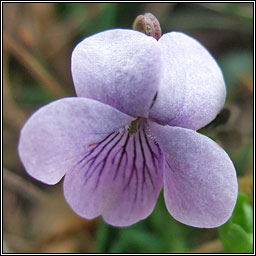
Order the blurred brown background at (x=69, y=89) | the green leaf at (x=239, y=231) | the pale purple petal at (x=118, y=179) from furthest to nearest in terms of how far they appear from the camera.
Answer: the blurred brown background at (x=69, y=89) < the green leaf at (x=239, y=231) < the pale purple petal at (x=118, y=179)

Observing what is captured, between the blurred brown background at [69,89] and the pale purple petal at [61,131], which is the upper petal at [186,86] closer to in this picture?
the pale purple petal at [61,131]

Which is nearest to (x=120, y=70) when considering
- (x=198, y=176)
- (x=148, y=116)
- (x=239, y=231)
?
(x=148, y=116)

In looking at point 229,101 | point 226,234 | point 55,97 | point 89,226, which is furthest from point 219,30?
point 226,234

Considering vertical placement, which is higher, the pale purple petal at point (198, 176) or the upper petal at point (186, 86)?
the upper petal at point (186, 86)

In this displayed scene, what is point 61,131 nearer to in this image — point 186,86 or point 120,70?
point 120,70

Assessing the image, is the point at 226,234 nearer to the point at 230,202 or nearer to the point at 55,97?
the point at 230,202

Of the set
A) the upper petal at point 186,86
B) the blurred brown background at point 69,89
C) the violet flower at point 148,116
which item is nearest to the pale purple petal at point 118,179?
the violet flower at point 148,116
